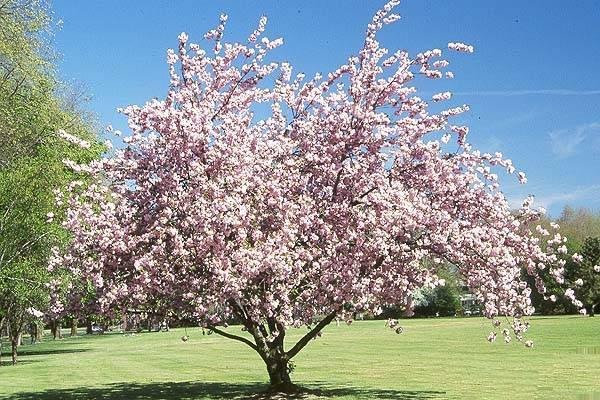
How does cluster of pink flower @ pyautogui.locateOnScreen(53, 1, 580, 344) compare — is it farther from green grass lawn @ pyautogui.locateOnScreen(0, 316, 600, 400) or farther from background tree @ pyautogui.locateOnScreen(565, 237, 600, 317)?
background tree @ pyautogui.locateOnScreen(565, 237, 600, 317)

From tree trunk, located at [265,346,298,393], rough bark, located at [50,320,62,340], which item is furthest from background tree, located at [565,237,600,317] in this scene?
tree trunk, located at [265,346,298,393]

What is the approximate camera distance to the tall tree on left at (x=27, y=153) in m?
38.3

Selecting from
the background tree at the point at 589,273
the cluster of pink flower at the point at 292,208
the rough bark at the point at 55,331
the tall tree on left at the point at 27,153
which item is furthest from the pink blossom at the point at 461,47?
the rough bark at the point at 55,331

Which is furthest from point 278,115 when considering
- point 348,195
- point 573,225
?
point 573,225

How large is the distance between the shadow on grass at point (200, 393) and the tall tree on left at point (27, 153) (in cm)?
985

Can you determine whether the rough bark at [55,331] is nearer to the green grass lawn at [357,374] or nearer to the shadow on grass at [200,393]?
the green grass lawn at [357,374]

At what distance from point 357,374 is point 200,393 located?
8288mm

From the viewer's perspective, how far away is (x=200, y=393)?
26312 mm

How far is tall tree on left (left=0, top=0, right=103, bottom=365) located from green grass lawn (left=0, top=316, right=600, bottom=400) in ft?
17.6

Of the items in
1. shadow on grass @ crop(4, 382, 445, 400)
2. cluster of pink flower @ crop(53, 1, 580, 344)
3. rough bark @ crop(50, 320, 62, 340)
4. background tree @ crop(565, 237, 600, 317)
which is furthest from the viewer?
rough bark @ crop(50, 320, 62, 340)

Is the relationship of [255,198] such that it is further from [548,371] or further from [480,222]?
[548,371]

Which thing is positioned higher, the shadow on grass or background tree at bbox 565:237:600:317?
background tree at bbox 565:237:600:317

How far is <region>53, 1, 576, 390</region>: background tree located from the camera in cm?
1933

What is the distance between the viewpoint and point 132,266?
2081 cm
